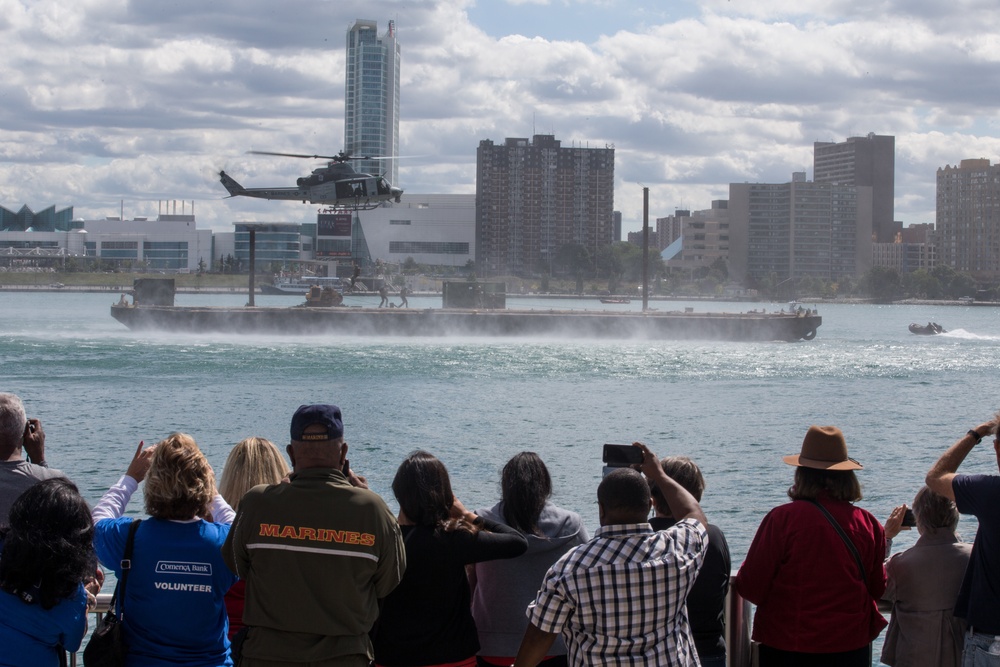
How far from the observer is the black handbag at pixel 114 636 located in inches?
149

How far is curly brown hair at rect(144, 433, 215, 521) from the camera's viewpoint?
3.84 meters

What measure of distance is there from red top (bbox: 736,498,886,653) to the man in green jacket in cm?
147

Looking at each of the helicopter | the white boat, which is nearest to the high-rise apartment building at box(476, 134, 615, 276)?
the white boat

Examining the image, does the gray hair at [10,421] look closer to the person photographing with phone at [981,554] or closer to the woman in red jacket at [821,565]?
the woman in red jacket at [821,565]

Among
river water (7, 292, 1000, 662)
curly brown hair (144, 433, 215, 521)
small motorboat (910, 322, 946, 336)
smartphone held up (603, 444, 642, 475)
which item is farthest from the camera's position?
small motorboat (910, 322, 946, 336)

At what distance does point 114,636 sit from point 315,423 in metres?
1.01

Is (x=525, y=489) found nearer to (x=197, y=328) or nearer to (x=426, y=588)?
(x=426, y=588)

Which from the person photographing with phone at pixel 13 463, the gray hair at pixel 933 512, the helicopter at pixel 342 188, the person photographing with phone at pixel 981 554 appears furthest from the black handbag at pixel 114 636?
the helicopter at pixel 342 188

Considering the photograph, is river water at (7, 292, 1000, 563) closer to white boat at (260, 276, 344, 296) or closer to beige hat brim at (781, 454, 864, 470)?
beige hat brim at (781, 454, 864, 470)

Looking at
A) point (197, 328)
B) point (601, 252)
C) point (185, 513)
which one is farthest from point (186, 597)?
point (601, 252)

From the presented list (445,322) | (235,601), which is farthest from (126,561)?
(445,322)

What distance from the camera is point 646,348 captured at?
5262cm

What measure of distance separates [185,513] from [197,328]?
2148 inches

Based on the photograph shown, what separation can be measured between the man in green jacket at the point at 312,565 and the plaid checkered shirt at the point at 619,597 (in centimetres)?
59
